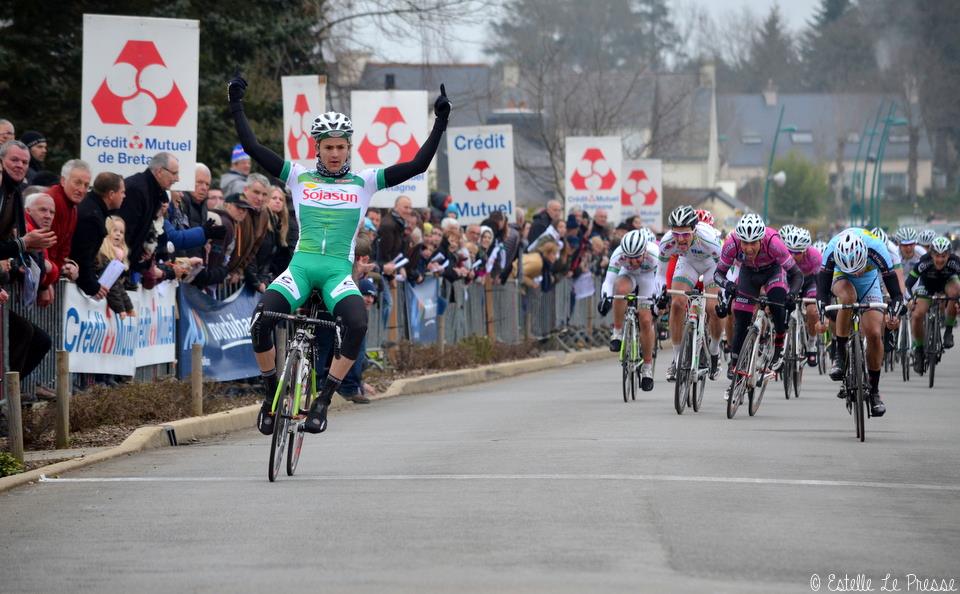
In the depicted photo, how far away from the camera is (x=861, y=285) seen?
1591 centimetres

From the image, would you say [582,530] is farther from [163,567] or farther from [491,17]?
[491,17]

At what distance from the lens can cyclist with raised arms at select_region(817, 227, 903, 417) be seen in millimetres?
15273

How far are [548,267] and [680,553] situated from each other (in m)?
19.9

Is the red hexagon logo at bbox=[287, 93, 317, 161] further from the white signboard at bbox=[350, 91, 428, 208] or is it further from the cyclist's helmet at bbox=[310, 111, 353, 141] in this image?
the cyclist's helmet at bbox=[310, 111, 353, 141]

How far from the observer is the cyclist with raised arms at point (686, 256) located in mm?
17734

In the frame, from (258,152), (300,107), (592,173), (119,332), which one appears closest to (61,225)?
(119,332)

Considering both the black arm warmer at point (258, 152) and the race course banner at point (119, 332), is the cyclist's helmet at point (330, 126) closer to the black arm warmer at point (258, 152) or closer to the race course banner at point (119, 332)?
the black arm warmer at point (258, 152)

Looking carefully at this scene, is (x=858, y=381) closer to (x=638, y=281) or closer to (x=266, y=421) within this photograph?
(x=638, y=281)

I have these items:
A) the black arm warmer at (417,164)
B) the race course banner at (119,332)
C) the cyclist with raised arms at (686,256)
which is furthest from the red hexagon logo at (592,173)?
the black arm warmer at (417,164)

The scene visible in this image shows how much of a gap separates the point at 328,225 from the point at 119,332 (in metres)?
4.18

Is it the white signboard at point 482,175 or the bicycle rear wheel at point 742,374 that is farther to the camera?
the white signboard at point 482,175

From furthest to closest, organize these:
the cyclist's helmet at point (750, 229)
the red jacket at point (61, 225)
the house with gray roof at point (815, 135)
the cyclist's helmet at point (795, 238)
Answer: the house with gray roof at point (815, 135) → the cyclist's helmet at point (795, 238) → the cyclist's helmet at point (750, 229) → the red jacket at point (61, 225)

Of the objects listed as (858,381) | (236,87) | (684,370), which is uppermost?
(236,87)

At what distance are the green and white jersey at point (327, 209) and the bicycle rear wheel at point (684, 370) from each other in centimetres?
557
